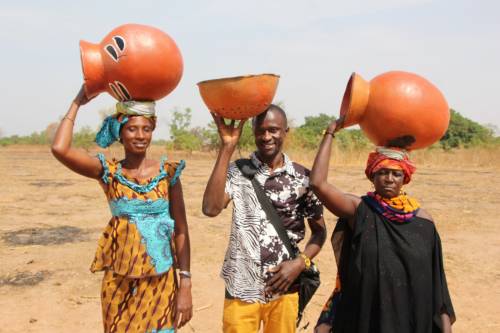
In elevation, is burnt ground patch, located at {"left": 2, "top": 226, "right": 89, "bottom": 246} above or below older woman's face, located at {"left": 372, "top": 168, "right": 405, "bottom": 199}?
below

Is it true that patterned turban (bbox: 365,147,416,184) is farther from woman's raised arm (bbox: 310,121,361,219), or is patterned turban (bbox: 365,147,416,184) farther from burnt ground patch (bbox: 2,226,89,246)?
burnt ground patch (bbox: 2,226,89,246)

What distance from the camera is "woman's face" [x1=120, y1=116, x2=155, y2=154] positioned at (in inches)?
82.4

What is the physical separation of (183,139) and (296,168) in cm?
2826

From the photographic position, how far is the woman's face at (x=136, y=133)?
2094 millimetres

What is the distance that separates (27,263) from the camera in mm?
5176

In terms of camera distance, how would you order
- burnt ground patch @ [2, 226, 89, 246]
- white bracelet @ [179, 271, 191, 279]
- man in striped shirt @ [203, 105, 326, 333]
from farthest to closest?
burnt ground patch @ [2, 226, 89, 246], white bracelet @ [179, 271, 191, 279], man in striped shirt @ [203, 105, 326, 333]

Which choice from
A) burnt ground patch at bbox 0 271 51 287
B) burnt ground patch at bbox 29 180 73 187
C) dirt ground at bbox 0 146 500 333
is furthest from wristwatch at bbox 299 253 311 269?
burnt ground patch at bbox 29 180 73 187

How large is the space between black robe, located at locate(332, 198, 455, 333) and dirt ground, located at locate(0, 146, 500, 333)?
6.14ft

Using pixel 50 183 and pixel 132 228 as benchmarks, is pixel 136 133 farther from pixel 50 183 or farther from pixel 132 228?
pixel 50 183

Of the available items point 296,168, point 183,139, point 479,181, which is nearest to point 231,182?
point 296,168

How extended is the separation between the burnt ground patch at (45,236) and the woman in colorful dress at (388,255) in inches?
201

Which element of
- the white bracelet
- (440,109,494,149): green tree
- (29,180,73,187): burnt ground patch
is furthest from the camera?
(440,109,494,149): green tree

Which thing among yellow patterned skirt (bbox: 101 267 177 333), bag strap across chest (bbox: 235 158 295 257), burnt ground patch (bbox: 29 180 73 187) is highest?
bag strap across chest (bbox: 235 158 295 257)

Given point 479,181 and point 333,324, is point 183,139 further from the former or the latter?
point 333,324
